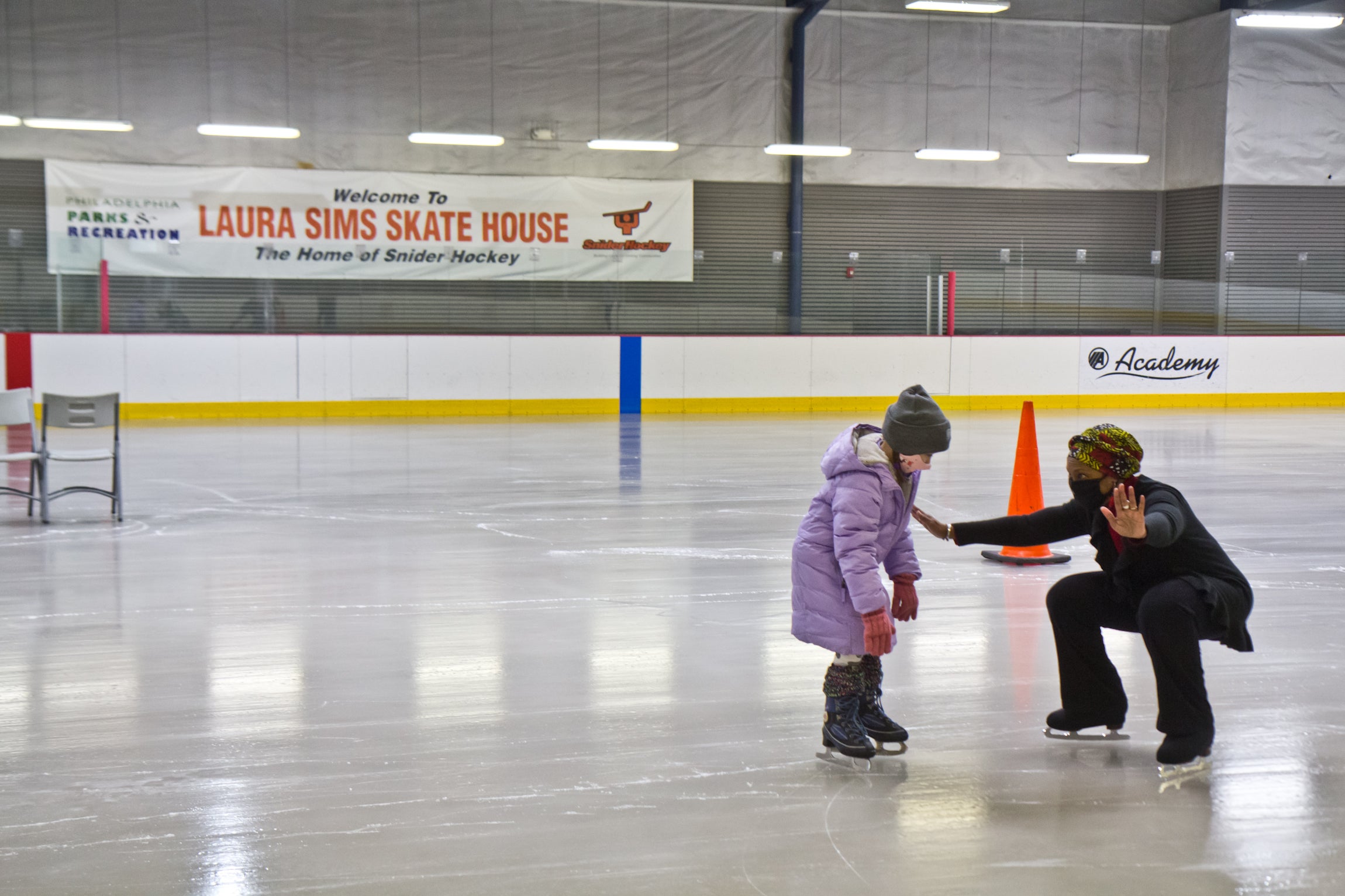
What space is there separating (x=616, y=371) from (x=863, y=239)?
562 centimetres

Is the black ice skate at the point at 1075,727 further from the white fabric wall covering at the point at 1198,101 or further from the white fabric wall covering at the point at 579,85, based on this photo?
the white fabric wall covering at the point at 1198,101

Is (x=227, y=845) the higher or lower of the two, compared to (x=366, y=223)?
lower

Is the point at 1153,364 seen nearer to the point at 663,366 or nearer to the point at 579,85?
the point at 663,366

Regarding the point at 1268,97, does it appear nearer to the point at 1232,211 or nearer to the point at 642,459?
the point at 1232,211

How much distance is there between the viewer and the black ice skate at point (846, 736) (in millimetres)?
3723

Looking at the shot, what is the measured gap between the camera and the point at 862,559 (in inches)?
137

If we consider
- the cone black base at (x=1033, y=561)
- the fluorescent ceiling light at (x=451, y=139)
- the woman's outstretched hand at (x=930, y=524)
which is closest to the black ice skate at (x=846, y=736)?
the woman's outstretched hand at (x=930, y=524)

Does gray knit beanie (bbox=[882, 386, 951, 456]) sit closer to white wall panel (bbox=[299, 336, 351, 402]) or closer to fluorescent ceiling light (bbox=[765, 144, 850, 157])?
white wall panel (bbox=[299, 336, 351, 402])

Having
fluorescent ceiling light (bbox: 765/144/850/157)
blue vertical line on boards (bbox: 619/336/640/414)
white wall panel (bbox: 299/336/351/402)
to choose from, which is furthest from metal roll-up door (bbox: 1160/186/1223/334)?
white wall panel (bbox: 299/336/351/402)

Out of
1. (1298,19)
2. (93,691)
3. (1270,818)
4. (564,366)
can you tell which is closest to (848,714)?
(1270,818)

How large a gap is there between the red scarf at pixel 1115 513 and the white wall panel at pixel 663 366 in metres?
15.0

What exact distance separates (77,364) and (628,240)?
8.21 meters

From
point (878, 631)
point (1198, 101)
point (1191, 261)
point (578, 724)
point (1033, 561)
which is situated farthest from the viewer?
point (1191, 261)

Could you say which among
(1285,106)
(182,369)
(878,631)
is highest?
(1285,106)
